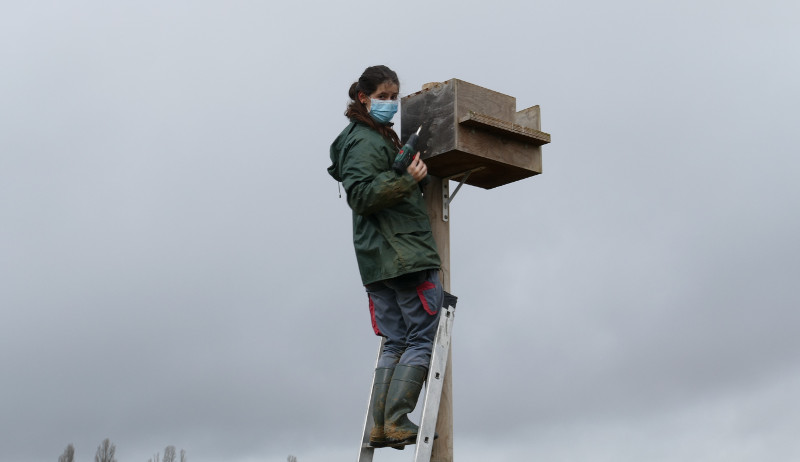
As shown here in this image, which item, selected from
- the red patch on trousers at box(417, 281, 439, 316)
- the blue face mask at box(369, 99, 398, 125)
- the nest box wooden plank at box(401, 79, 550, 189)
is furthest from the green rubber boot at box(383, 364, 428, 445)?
the blue face mask at box(369, 99, 398, 125)

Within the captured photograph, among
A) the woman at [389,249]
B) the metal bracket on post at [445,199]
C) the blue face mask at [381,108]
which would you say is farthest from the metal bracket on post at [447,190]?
the blue face mask at [381,108]

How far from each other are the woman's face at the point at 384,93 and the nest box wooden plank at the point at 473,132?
0.34 meters

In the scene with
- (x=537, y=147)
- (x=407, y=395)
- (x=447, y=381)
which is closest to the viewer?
(x=407, y=395)

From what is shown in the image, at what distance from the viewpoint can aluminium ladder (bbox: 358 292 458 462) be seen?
6352 millimetres

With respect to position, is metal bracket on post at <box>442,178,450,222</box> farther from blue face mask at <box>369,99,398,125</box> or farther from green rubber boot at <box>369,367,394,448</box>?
green rubber boot at <box>369,367,394,448</box>

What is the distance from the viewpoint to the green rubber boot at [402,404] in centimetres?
639

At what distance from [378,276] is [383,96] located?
1264mm

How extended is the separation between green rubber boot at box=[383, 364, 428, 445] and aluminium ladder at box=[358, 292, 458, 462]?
78 millimetres

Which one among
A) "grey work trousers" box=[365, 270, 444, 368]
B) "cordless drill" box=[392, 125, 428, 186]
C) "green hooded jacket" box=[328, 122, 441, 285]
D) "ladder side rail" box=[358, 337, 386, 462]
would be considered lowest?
A: "ladder side rail" box=[358, 337, 386, 462]

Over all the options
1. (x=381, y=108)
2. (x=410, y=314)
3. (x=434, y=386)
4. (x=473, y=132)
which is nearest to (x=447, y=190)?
(x=473, y=132)

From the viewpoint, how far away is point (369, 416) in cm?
673

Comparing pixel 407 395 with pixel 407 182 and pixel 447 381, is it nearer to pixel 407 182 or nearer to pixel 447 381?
pixel 447 381

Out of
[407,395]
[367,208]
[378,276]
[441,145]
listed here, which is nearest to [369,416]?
[407,395]

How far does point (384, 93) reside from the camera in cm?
695
